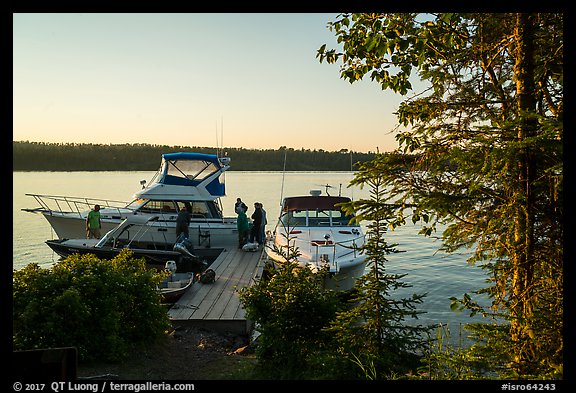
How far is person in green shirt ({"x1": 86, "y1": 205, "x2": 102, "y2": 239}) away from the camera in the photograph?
19.6 m

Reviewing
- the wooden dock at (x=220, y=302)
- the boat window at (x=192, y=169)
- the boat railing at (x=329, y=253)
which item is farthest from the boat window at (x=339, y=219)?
the boat window at (x=192, y=169)

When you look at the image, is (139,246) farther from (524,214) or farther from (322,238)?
(524,214)

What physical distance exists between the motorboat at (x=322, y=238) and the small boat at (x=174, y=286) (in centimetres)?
238

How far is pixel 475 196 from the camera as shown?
4.58 metres

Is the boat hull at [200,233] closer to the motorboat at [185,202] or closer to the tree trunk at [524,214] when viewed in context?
the motorboat at [185,202]

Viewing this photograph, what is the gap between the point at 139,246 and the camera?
731 inches

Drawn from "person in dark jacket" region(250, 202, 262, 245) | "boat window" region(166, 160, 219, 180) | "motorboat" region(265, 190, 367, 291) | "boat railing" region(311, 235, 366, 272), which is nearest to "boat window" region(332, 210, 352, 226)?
"motorboat" region(265, 190, 367, 291)

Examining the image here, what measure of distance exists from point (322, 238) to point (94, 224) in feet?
35.6

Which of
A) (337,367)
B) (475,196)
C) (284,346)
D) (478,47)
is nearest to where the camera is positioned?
(475,196)

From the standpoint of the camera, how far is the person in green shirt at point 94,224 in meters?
19.6

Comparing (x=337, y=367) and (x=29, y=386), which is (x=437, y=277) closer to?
(x=337, y=367)

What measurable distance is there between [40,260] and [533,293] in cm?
2301

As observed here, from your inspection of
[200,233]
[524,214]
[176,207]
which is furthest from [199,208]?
[524,214]
